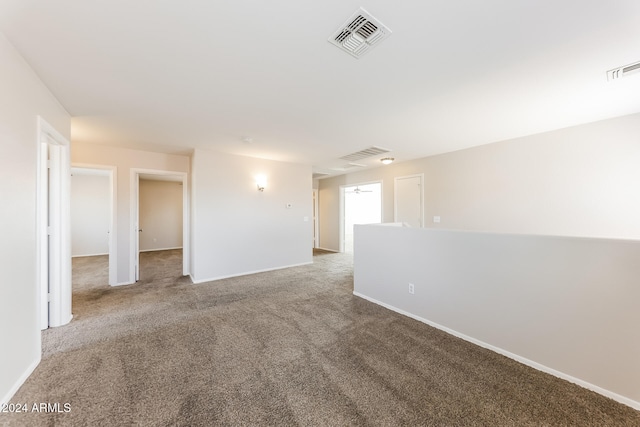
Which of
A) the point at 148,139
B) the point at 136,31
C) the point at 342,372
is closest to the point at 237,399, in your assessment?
the point at 342,372

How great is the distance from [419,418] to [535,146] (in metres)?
4.30

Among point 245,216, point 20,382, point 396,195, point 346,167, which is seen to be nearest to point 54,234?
point 20,382

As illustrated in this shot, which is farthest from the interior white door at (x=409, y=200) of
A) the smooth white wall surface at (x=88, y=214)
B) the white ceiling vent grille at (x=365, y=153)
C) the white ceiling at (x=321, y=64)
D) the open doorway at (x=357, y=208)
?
the smooth white wall surface at (x=88, y=214)

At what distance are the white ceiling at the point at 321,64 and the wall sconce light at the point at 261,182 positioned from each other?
1.82 meters

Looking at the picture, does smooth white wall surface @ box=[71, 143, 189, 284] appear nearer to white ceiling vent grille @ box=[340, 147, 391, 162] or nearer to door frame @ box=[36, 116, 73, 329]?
door frame @ box=[36, 116, 73, 329]

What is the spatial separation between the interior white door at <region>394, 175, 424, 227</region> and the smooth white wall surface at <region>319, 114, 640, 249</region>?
18cm

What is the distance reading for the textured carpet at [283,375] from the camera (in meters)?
1.54

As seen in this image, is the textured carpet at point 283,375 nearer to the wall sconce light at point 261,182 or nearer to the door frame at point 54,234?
the door frame at point 54,234

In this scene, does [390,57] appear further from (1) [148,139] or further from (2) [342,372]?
(1) [148,139]

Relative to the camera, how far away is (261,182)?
5270mm

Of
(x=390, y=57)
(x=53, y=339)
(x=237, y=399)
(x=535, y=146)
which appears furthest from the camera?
(x=535, y=146)

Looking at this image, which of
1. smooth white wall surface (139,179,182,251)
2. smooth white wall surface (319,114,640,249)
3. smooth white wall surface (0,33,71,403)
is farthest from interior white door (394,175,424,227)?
smooth white wall surface (139,179,182,251)

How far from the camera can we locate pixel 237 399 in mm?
1686

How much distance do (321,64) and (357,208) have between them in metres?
7.06
